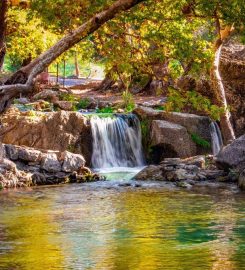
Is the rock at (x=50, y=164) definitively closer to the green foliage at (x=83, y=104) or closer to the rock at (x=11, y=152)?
the rock at (x=11, y=152)

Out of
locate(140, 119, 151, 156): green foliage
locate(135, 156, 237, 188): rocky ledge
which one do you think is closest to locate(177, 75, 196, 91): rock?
locate(140, 119, 151, 156): green foliage

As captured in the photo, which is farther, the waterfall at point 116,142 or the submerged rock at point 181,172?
the waterfall at point 116,142

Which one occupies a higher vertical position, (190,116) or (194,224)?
(190,116)

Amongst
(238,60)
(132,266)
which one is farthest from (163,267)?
(238,60)

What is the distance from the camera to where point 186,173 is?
1005 inches

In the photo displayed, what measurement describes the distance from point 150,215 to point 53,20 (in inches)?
216

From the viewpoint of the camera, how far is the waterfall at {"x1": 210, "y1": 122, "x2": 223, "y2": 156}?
32656mm

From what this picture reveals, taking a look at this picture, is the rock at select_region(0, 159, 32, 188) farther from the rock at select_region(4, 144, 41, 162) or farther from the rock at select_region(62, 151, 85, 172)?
the rock at select_region(62, 151, 85, 172)

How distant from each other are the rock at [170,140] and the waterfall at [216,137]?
1605 millimetres

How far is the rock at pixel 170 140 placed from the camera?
30.8m

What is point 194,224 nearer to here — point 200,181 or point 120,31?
point 120,31

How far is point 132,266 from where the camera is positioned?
1215 cm

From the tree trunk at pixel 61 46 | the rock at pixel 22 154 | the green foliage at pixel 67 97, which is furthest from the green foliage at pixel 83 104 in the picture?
the tree trunk at pixel 61 46

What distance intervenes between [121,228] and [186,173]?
31.0 ft
